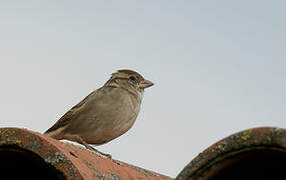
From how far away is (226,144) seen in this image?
7.18 ft

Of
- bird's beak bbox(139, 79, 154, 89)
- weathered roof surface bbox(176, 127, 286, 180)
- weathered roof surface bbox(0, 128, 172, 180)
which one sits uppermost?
bird's beak bbox(139, 79, 154, 89)

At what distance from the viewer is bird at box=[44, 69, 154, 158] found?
19.9 ft

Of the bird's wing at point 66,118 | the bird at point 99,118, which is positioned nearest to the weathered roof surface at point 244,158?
the bird at point 99,118

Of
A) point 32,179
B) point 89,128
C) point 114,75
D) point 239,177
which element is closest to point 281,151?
point 239,177

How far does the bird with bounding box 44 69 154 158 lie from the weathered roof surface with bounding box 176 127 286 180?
3.64 metres

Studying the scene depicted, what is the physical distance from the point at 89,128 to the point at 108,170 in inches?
109

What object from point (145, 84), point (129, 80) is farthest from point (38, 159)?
point (145, 84)

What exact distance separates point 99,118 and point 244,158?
392 cm

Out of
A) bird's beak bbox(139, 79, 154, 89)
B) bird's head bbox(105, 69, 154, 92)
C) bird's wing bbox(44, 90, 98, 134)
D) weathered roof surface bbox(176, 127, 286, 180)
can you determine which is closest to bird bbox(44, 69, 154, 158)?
bird's wing bbox(44, 90, 98, 134)

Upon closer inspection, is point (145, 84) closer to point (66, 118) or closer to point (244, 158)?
point (66, 118)

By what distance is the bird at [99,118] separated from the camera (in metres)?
6.06

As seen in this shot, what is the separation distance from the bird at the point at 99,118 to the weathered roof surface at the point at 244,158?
3.64 m

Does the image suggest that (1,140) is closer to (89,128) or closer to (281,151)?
(281,151)

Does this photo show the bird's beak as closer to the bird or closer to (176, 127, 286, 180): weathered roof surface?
the bird
